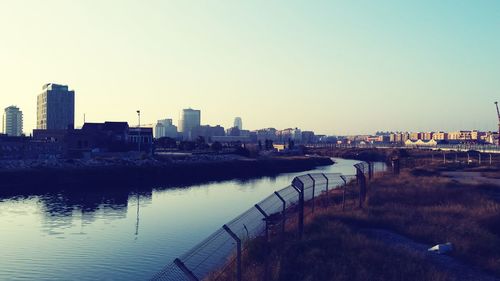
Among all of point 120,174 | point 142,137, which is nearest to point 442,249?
point 120,174

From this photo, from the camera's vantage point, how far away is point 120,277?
67.3 ft

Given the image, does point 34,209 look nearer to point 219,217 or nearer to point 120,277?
point 219,217

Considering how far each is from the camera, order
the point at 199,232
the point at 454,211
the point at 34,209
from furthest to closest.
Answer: the point at 34,209 < the point at 199,232 < the point at 454,211

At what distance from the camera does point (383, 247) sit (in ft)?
52.1

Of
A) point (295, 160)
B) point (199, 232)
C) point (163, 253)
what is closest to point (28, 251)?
point (163, 253)

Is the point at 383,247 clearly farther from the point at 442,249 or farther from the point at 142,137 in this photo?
the point at 142,137

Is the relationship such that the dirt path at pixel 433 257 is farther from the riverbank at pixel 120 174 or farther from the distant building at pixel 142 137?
the distant building at pixel 142 137

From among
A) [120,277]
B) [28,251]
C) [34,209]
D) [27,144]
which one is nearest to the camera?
[120,277]

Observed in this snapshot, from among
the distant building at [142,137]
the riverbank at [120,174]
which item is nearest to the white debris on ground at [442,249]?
the riverbank at [120,174]

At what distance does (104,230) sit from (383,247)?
20.6 metres

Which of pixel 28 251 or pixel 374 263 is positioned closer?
pixel 374 263

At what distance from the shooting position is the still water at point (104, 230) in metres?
22.0

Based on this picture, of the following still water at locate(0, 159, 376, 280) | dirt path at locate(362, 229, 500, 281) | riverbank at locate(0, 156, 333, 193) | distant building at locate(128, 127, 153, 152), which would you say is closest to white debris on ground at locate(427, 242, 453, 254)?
dirt path at locate(362, 229, 500, 281)

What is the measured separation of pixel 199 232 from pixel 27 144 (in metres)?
64.4
